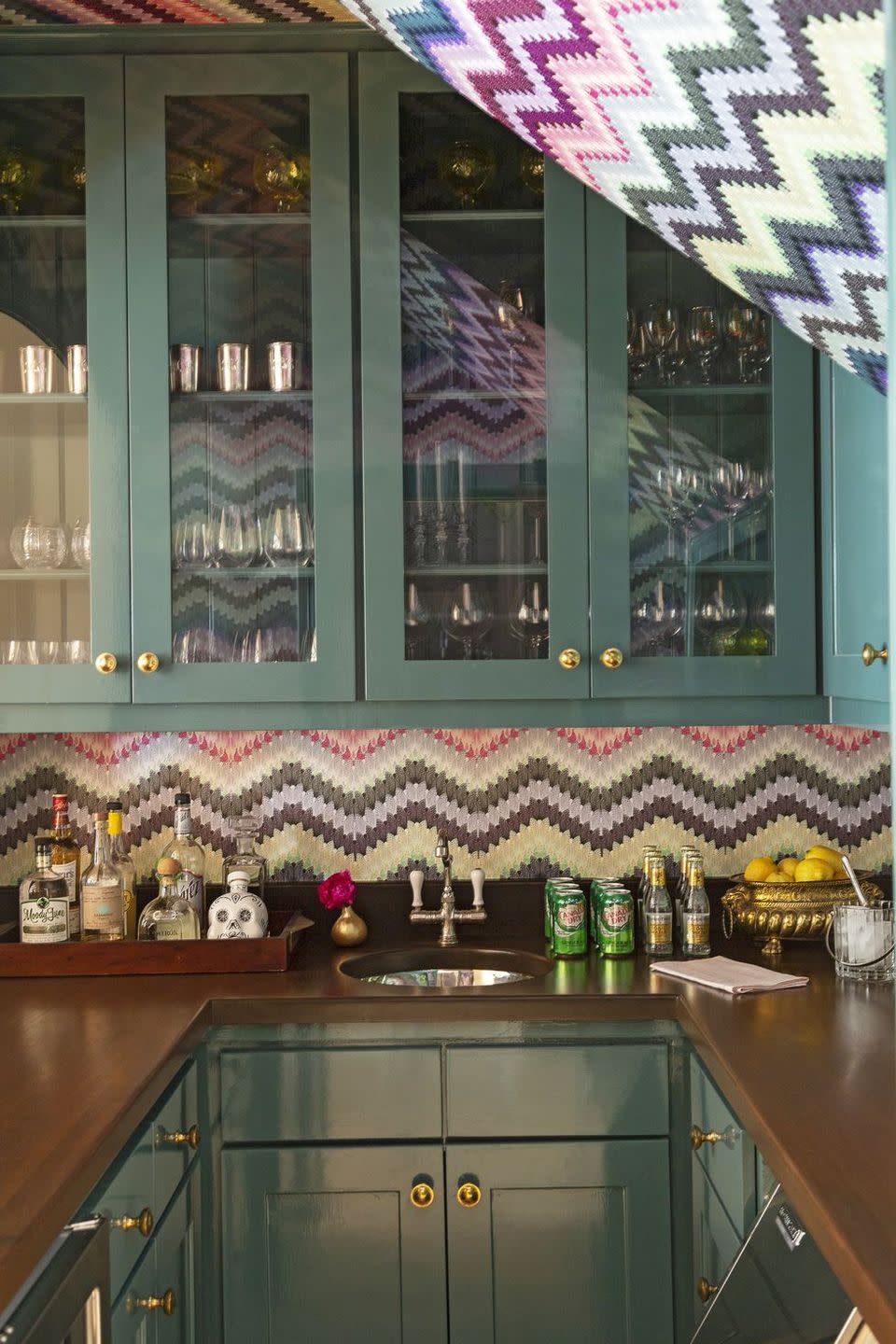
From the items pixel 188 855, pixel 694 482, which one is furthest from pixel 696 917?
pixel 188 855

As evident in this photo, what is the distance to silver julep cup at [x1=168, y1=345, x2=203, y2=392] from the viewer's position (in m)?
2.52

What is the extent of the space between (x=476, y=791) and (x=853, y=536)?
0.95 metres

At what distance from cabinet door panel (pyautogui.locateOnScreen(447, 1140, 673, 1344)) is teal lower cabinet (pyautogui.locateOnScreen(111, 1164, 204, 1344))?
0.41m

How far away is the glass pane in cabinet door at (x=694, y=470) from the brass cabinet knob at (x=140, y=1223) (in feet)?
4.13

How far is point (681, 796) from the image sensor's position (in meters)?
2.92

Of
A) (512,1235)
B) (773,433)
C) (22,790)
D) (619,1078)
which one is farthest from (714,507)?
(22,790)

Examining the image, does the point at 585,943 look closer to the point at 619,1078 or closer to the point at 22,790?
the point at 619,1078

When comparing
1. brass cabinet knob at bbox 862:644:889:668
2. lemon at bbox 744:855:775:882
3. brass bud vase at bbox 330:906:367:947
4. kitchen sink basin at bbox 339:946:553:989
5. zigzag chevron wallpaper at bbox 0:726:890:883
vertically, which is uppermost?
brass cabinet knob at bbox 862:644:889:668

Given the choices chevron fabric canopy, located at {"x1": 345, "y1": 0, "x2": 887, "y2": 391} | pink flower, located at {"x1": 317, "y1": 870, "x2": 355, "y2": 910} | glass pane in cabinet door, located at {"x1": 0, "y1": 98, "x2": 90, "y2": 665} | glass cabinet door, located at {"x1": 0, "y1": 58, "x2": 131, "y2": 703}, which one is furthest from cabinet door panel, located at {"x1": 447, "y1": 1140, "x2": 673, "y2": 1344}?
chevron fabric canopy, located at {"x1": 345, "y1": 0, "x2": 887, "y2": 391}

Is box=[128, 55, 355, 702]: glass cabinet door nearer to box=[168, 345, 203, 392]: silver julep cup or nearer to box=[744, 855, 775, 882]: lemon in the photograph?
box=[168, 345, 203, 392]: silver julep cup

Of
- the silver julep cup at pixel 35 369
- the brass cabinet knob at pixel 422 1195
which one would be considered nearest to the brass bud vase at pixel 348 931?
the brass cabinet knob at pixel 422 1195

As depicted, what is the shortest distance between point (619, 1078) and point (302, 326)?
141cm

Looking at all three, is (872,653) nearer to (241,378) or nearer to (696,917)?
(696,917)

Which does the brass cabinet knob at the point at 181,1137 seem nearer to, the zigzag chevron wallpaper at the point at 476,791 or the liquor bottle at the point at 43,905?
the liquor bottle at the point at 43,905
